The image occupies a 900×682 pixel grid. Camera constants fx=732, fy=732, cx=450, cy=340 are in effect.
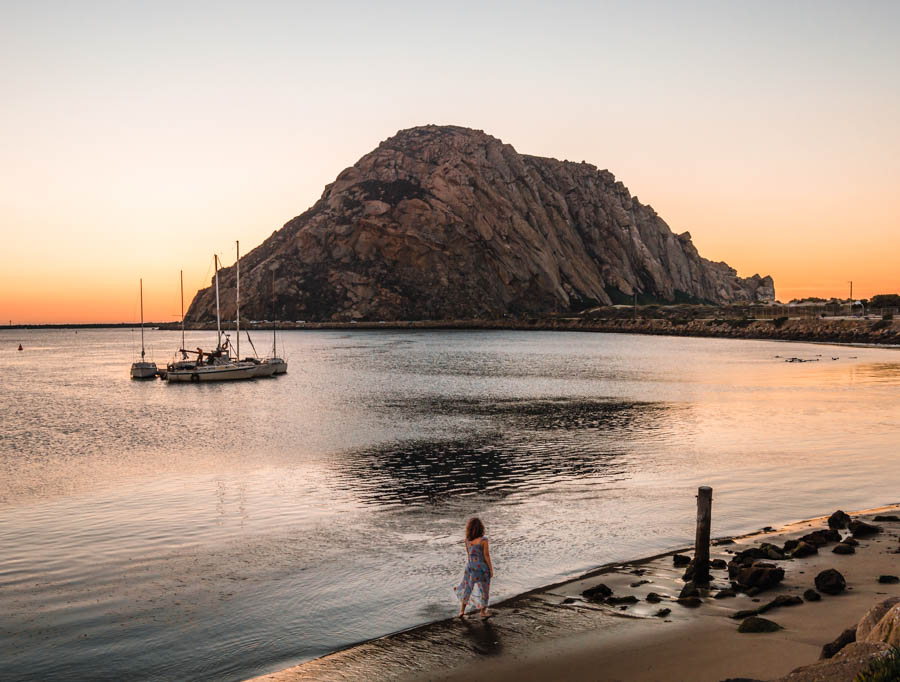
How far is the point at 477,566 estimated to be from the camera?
13.4m

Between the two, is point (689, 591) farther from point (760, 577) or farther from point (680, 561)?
point (680, 561)

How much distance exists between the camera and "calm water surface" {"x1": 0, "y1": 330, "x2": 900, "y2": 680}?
14.1m

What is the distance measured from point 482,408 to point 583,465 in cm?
2240

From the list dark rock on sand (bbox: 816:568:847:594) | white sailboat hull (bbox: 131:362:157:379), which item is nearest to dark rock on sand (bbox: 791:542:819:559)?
dark rock on sand (bbox: 816:568:847:594)

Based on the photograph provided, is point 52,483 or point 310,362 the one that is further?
point 310,362

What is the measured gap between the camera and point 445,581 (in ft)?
53.2

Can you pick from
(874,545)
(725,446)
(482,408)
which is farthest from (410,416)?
(874,545)

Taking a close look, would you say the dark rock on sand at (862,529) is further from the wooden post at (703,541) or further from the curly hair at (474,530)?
the curly hair at (474,530)

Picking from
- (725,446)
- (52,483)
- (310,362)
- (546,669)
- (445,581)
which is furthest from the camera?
(310,362)

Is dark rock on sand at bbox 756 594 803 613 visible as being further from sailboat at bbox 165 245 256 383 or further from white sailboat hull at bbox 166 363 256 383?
white sailboat hull at bbox 166 363 256 383

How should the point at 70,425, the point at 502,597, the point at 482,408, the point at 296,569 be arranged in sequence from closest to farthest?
the point at 502,597, the point at 296,569, the point at 70,425, the point at 482,408

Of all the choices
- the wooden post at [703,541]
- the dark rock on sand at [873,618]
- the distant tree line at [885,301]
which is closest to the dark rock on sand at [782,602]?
the wooden post at [703,541]

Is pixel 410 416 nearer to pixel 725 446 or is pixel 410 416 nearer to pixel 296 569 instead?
pixel 725 446

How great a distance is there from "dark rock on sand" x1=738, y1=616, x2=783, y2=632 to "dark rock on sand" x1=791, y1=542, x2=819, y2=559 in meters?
A: 4.48
